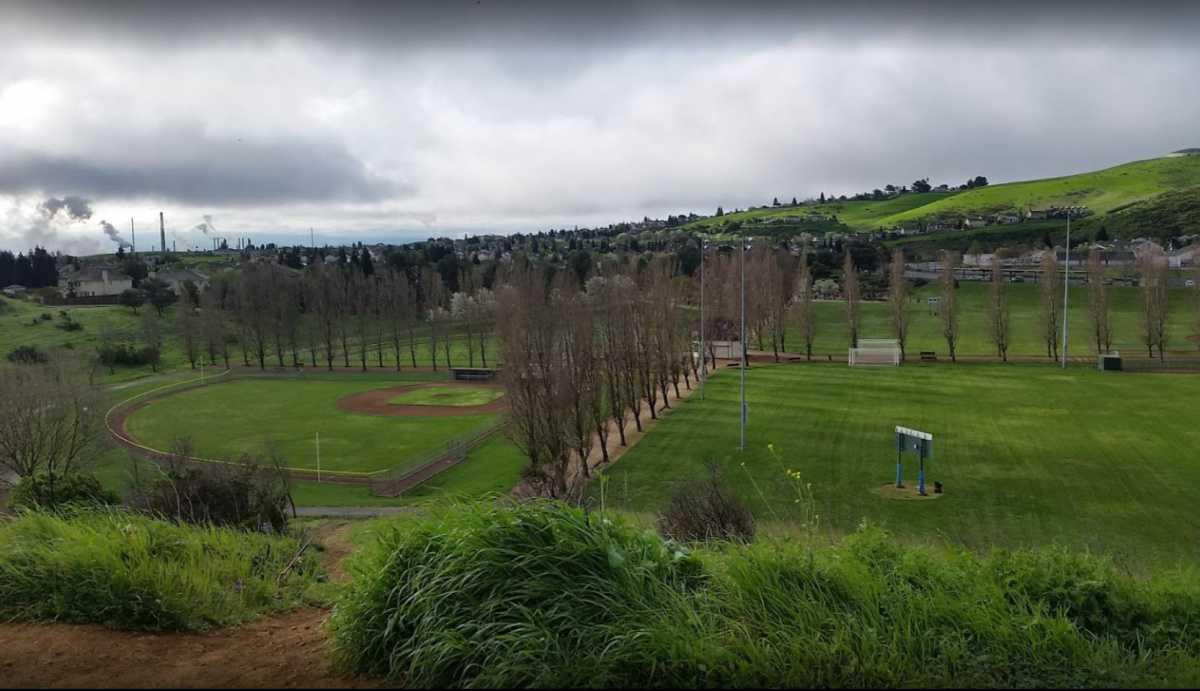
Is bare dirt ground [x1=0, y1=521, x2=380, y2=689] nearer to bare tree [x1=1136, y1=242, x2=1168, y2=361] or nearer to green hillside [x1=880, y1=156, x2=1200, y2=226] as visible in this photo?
bare tree [x1=1136, y1=242, x2=1168, y2=361]

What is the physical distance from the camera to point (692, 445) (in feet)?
108

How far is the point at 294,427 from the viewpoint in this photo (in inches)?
1720

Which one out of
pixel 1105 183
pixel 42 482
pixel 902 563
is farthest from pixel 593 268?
pixel 1105 183

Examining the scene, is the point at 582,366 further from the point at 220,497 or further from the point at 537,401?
the point at 220,497

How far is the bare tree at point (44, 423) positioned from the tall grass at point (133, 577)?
85.3ft

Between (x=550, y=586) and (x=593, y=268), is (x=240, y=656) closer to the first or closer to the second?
(x=550, y=586)

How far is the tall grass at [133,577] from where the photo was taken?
5.79m

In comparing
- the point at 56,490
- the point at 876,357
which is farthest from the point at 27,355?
the point at 876,357

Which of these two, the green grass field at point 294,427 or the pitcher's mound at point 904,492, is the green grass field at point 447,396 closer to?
the green grass field at point 294,427

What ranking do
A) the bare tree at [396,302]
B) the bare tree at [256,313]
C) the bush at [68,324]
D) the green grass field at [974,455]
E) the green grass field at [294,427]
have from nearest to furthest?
the green grass field at [974,455] → the green grass field at [294,427] → the bare tree at [256,313] → the bare tree at [396,302] → the bush at [68,324]

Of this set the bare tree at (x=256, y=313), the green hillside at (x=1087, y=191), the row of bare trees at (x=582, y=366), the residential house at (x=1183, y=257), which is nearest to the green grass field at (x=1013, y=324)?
the residential house at (x=1183, y=257)

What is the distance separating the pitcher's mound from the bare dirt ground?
22.3m

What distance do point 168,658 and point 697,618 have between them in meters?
3.56

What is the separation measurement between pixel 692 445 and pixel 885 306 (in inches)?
2521
